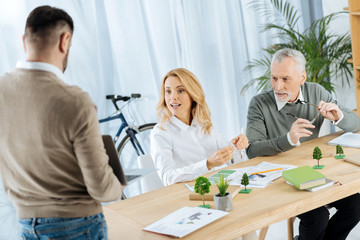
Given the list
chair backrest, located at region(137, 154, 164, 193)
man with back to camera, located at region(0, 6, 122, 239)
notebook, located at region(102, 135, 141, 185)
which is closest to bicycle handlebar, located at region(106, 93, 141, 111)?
chair backrest, located at region(137, 154, 164, 193)

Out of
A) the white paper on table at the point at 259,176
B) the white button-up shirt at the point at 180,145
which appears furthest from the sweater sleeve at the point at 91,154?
the white button-up shirt at the point at 180,145

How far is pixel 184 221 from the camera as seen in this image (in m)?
1.64

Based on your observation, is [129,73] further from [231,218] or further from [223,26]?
[231,218]

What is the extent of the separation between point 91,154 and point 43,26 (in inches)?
Answer: 15.8

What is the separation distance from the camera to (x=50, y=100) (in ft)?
4.14

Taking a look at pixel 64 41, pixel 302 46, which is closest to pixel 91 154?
pixel 64 41

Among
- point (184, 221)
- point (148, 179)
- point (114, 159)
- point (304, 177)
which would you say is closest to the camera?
point (114, 159)

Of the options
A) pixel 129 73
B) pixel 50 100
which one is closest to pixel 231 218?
pixel 50 100

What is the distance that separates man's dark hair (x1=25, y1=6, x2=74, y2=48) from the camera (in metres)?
1.32

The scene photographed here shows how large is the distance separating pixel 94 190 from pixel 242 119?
10.2 ft

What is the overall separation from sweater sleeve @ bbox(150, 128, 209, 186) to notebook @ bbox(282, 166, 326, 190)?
436 mm

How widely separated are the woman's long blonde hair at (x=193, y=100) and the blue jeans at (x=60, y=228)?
116 centimetres

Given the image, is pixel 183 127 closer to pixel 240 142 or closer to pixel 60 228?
pixel 240 142

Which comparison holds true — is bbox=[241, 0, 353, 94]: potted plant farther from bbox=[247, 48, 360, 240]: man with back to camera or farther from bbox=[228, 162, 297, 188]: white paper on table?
bbox=[228, 162, 297, 188]: white paper on table
